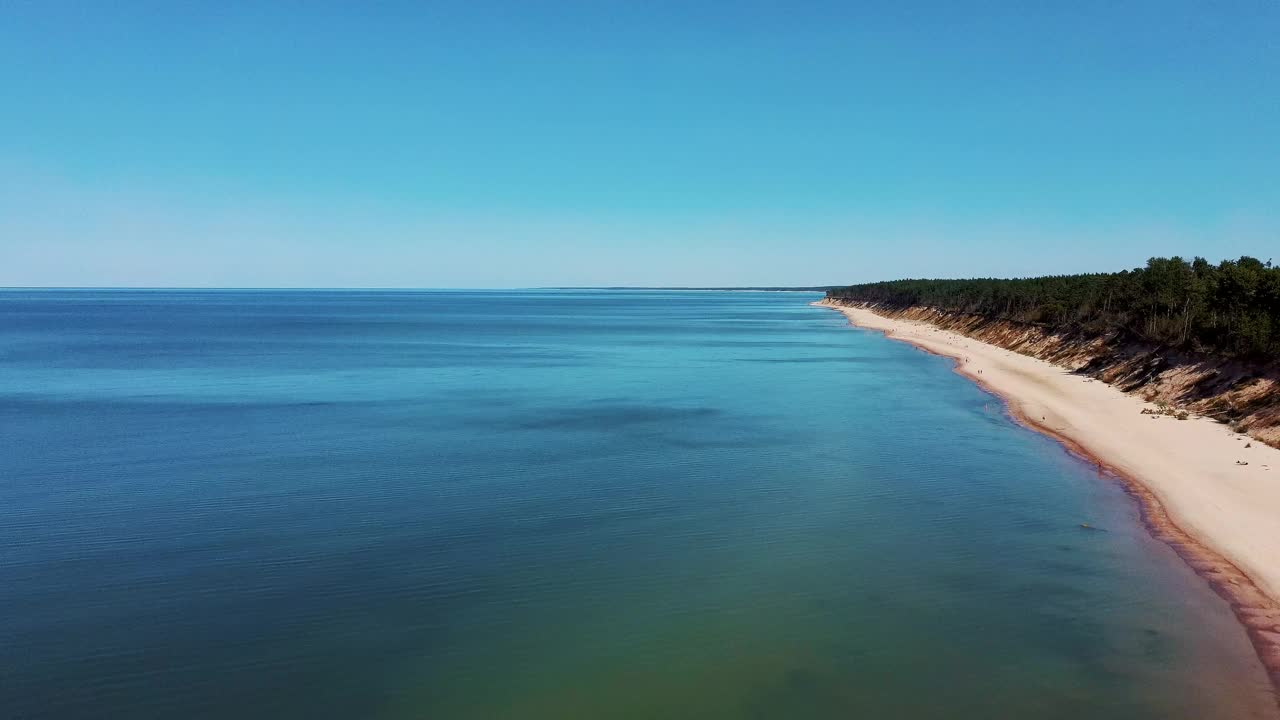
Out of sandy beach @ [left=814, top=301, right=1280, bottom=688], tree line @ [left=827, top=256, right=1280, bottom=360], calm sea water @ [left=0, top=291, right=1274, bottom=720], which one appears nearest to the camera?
calm sea water @ [left=0, top=291, right=1274, bottom=720]

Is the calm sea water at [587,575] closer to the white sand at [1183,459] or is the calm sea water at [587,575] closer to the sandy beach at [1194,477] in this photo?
the sandy beach at [1194,477]

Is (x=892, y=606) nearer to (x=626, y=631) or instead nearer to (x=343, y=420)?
(x=626, y=631)

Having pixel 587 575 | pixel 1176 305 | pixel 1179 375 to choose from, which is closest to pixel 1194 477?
pixel 1179 375

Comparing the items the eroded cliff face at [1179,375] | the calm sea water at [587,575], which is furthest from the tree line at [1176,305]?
the calm sea water at [587,575]

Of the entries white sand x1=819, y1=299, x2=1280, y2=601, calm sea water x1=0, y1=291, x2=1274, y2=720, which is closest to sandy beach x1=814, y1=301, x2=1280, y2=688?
white sand x1=819, y1=299, x2=1280, y2=601

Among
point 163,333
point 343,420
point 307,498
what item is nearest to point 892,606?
point 307,498

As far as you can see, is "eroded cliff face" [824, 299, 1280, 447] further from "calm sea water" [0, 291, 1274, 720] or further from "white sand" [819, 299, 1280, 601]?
"calm sea water" [0, 291, 1274, 720]
